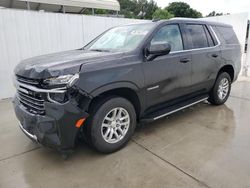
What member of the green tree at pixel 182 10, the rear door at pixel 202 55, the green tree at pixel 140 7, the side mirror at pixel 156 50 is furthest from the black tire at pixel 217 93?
the green tree at pixel 140 7

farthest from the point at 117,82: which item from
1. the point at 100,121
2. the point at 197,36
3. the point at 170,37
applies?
the point at 197,36

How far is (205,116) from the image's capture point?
4.22 m

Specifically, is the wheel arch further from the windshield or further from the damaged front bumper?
the damaged front bumper

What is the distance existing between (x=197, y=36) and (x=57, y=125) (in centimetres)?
306

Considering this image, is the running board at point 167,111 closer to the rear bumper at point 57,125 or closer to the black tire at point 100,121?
the black tire at point 100,121

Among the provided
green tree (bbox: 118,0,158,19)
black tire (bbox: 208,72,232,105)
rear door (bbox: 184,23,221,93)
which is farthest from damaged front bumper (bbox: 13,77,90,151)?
green tree (bbox: 118,0,158,19)

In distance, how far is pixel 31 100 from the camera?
2561 millimetres

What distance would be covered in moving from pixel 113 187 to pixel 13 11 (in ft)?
17.0

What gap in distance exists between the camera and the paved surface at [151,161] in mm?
2365

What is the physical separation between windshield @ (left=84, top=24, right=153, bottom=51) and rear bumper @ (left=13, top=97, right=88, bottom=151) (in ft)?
4.26

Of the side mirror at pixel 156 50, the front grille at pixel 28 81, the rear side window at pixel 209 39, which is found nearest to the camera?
the front grille at pixel 28 81

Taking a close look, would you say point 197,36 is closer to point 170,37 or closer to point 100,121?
point 170,37

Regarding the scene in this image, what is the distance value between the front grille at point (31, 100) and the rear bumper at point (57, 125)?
0.22 feet

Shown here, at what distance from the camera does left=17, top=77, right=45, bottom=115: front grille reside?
242 centimetres
